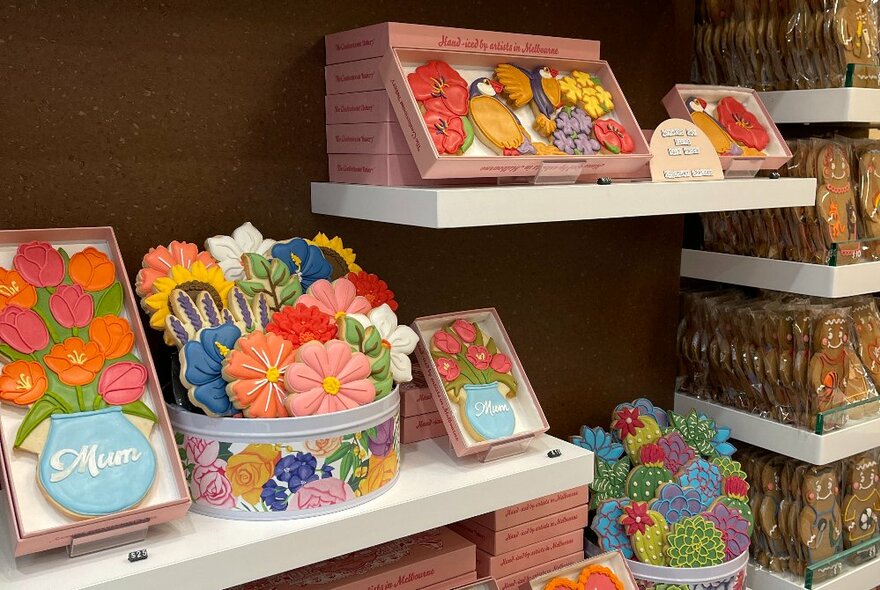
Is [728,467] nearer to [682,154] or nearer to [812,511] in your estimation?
[812,511]

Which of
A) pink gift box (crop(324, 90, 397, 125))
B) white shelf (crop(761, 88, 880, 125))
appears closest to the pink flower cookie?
pink gift box (crop(324, 90, 397, 125))

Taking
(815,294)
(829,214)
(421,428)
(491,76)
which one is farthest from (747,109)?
(421,428)

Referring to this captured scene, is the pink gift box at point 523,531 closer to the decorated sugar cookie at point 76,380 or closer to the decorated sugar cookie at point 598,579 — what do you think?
the decorated sugar cookie at point 598,579

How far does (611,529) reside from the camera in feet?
5.70

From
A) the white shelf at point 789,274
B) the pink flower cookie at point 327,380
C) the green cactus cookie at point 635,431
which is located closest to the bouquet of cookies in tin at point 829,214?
the white shelf at point 789,274

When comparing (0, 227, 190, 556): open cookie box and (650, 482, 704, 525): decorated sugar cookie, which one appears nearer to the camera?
(0, 227, 190, 556): open cookie box

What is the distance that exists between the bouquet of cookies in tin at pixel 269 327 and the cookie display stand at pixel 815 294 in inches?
40.7

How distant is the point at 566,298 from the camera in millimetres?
1984

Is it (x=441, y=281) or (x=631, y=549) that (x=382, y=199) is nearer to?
(x=441, y=281)

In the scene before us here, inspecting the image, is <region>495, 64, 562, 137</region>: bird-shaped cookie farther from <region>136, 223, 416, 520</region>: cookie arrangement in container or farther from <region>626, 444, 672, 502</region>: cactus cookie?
<region>626, 444, 672, 502</region>: cactus cookie

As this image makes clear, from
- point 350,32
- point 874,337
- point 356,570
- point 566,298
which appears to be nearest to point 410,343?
point 356,570

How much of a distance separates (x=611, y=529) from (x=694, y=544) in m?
0.17

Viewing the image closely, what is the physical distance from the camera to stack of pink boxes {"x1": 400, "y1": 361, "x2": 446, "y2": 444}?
4.92 ft

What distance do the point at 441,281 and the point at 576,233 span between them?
1.32 feet
